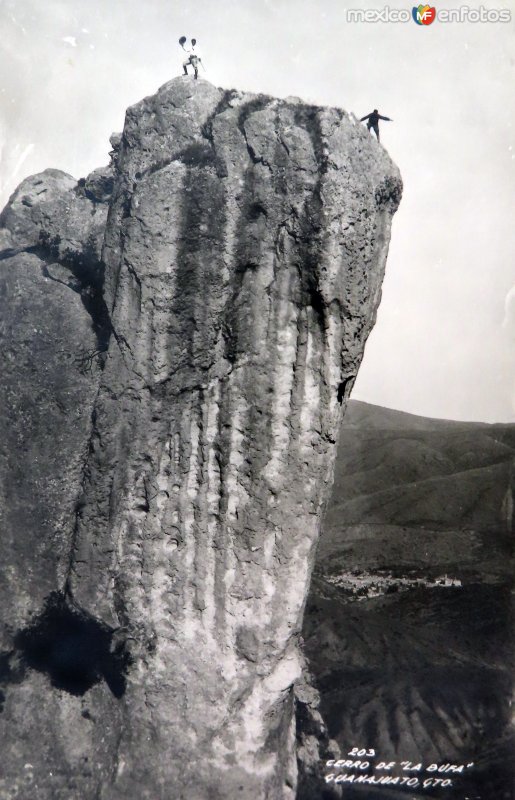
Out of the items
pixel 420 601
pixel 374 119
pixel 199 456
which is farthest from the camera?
pixel 420 601

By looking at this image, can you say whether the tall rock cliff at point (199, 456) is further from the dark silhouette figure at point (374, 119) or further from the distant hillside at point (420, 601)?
the distant hillside at point (420, 601)

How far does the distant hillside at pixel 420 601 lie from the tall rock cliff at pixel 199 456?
0.79 m

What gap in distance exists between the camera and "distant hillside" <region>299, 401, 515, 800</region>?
9.46ft

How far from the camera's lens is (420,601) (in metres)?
4.05

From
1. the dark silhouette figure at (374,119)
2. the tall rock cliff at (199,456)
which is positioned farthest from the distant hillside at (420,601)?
the dark silhouette figure at (374,119)

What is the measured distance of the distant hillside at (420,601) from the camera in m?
2.88

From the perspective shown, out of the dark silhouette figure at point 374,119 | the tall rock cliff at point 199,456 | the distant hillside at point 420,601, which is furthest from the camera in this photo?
the distant hillside at point 420,601

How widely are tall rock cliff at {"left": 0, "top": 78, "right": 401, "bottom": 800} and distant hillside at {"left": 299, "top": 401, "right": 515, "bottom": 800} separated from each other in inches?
31.2

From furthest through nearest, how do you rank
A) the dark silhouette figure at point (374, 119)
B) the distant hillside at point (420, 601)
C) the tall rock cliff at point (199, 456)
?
the distant hillside at point (420, 601) → the dark silhouette figure at point (374, 119) → the tall rock cliff at point (199, 456)

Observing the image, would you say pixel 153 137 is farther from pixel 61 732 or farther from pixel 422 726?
pixel 422 726

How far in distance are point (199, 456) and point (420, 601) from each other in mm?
2559

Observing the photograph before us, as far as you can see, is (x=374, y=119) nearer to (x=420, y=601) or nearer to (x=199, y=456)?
(x=199, y=456)

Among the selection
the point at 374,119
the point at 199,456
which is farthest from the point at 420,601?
the point at 374,119

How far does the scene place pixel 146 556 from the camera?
232 cm
